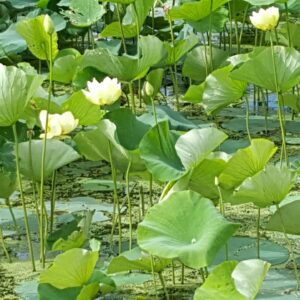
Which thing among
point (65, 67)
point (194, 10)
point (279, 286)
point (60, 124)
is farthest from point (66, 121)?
point (194, 10)

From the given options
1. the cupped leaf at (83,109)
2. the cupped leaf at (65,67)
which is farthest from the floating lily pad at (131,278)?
the cupped leaf at (65,67)

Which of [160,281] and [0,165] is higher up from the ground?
[0,165]

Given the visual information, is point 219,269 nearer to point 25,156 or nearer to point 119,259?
point 119,259

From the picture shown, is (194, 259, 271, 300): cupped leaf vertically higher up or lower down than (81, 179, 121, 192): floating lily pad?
higher up

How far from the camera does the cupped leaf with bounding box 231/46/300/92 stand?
2371 mm

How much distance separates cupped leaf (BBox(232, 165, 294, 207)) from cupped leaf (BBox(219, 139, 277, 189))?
0.06 m

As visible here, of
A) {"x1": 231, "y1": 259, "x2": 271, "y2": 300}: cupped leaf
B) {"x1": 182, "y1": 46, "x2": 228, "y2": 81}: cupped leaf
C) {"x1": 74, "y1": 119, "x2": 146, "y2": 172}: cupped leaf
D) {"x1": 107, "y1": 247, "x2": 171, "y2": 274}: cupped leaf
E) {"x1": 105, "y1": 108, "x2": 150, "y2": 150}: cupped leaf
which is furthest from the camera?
{"x1": 182, "y1": 46, "x2": 228, "y2": 81}: cupped leaf

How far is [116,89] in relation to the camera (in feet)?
6.72

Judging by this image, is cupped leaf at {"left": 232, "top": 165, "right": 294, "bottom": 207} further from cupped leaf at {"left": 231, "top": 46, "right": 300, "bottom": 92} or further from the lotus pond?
cupped leaf at {"left": 231, "top": 46, "right": 300, "bottom": 92}

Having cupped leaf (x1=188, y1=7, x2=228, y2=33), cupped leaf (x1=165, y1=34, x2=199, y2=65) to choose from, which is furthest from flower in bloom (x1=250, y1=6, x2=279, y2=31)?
cupped leaf (x1=188, y1=7, x2=228, y2=33)

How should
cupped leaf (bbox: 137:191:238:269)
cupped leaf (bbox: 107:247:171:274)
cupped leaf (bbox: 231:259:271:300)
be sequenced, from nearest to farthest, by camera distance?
cupped leaf (bbox: 231:259:271:300) < cupped leaf (bbox: 137:191:238:269) < cupped leaf (bbox: 107:247:171:274)

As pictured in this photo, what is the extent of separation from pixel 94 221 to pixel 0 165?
248 mm

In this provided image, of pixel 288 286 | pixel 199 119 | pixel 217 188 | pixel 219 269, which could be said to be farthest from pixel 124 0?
pixel 219 269

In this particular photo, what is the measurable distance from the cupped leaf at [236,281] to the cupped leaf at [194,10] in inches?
53.3
